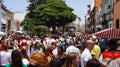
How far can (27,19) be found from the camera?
349ft

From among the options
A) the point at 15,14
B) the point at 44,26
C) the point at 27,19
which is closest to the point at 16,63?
the point at 44,26

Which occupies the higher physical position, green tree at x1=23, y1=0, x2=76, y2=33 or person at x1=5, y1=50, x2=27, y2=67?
green tree at x1=23, y1=0, x2=76, y2=33

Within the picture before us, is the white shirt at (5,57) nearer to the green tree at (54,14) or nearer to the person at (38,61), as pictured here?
the person at (38,61)

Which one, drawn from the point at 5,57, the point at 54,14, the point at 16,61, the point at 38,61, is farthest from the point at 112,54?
the point at 54,14

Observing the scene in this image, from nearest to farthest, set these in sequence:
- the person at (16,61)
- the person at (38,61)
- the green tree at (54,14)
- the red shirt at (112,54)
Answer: the person at (38,61) < the person at (16,61) < the red shirt at (112,54) < the green tree at (54,14)

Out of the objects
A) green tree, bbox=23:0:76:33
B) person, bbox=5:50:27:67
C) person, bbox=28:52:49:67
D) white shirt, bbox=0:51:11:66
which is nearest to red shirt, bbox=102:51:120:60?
person, bbox=28:52:49:67

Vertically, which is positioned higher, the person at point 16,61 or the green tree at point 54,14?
the green tree at point 54,14

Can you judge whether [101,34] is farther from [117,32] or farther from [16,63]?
[16,63]

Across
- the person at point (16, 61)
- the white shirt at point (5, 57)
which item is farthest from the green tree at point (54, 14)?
the person at point (16, 61)

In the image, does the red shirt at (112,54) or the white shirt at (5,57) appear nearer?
the red shirt at (112,54)

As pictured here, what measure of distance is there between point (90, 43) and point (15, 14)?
186 m

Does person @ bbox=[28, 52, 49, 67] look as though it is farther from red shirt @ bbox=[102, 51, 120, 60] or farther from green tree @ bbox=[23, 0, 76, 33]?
green tree @ bbox=[23, 0, 76, 33]

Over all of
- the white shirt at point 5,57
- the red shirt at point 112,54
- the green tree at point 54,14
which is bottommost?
the white shirt at point 5,57

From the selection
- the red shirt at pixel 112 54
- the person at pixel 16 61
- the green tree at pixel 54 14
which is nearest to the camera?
the person at pixel 16 61
